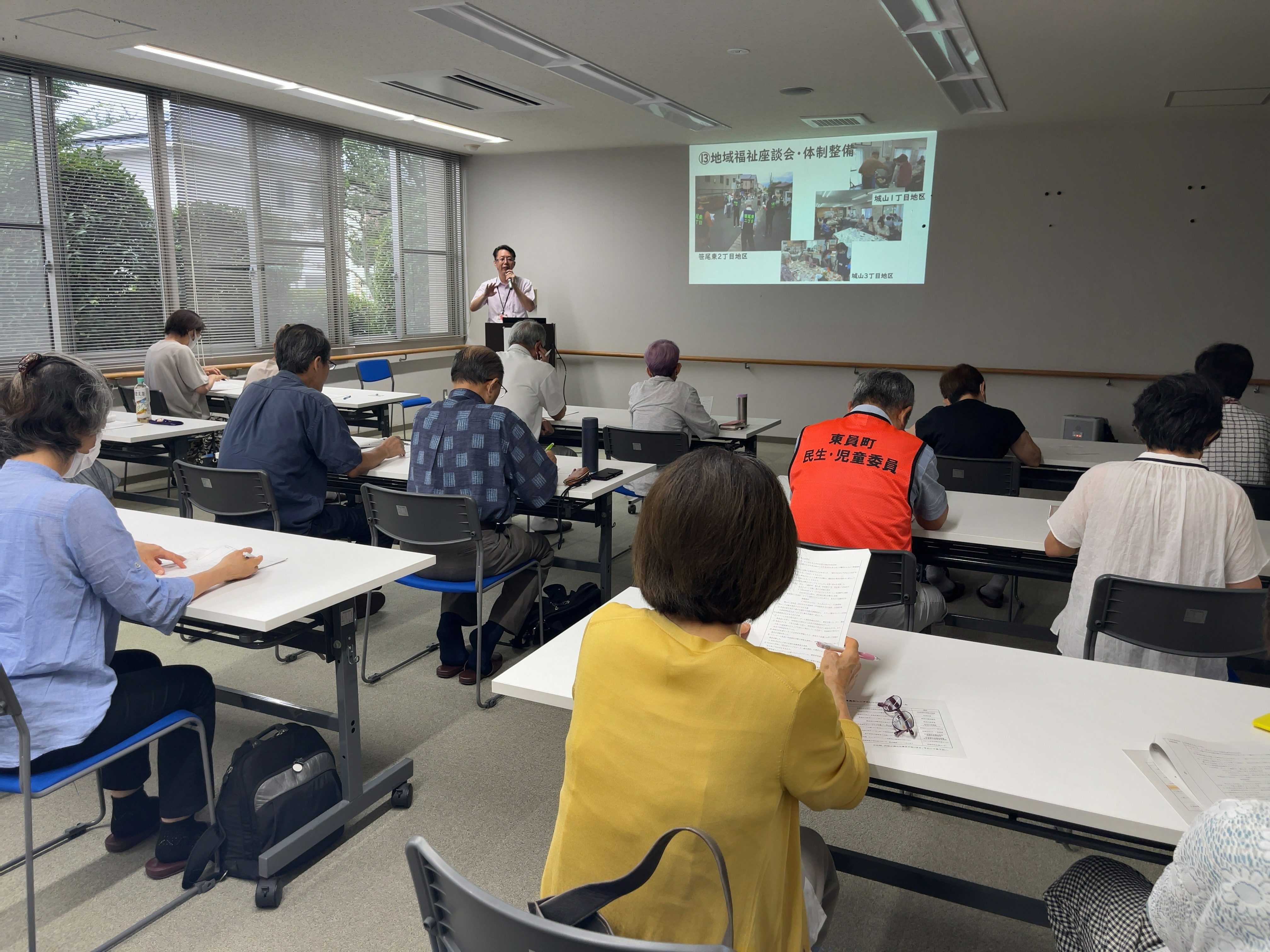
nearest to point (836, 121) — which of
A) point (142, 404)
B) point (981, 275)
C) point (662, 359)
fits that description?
point (981, 275)

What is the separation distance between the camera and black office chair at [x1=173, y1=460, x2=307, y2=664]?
10.4 ft

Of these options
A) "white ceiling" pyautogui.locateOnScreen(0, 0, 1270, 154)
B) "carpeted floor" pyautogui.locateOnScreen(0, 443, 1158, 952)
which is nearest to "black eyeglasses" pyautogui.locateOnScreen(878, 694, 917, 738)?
"carpeted floor" pyautogui.locateOnScreen(0, 443, 1158, 952)

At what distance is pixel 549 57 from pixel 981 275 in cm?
440

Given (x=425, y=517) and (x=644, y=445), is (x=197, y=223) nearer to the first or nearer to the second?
(x=644, y=445)

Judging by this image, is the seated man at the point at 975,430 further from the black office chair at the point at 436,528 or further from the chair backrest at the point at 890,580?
the black office chair at the point at 436,528

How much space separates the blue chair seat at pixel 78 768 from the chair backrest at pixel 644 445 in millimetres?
2840

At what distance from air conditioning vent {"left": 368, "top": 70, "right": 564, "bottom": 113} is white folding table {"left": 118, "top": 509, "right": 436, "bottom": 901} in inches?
169

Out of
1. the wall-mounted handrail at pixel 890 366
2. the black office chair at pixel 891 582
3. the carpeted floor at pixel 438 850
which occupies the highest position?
the wall-mounted handrail at pixel 890 366

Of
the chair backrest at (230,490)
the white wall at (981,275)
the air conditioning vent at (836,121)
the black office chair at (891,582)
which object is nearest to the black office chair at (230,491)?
the chair backrest at (230,490)

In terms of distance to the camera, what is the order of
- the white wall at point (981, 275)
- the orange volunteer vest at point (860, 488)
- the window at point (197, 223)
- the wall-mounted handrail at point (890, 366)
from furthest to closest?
the wall-mounted handrail at point (890, 366) < the white wall at point (981, 275) < the window at point (197, 223) < the orange volunteer vest at point (860, 488)

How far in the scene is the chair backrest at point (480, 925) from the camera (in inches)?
32.7

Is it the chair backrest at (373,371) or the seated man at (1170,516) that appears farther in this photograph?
the chair backrest at (373,371)

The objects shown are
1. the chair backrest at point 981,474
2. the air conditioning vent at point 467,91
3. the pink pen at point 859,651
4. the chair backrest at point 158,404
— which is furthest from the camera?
the air conditioning vent at point 467,91

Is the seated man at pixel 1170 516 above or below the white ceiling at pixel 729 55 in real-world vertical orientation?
below
